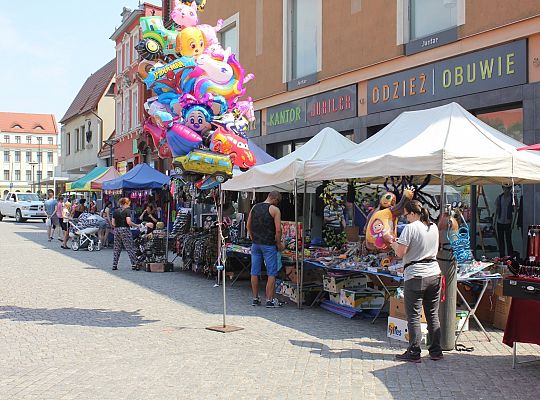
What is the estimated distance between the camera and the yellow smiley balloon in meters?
8.22

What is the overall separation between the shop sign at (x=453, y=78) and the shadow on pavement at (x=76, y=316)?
6.90 m

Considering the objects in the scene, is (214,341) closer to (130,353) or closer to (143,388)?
(130,353)

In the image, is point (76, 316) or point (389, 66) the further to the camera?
point (389, 66)

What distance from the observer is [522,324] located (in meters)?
6.14

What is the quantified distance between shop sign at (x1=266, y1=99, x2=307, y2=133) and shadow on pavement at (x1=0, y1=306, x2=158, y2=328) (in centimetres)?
837

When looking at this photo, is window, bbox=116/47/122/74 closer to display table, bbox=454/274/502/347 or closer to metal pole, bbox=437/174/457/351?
display table, bbox=454/274/502/347

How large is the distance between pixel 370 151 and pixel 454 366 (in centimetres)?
332

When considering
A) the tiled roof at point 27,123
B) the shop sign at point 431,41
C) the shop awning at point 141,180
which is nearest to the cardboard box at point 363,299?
the shop sign at point 431,41

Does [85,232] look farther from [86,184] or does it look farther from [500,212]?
[500,212]

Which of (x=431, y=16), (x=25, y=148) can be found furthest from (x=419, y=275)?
(x=25, y=148)

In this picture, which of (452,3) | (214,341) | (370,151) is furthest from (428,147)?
(452,3)

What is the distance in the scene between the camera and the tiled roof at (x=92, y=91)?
128 feet

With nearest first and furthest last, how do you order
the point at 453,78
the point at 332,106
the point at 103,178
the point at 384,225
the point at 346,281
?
the point at 384,225 < the point at 346,281 < the point at 453,78 < the point at 332,106 < the point at 103,178

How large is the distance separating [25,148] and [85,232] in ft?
292
